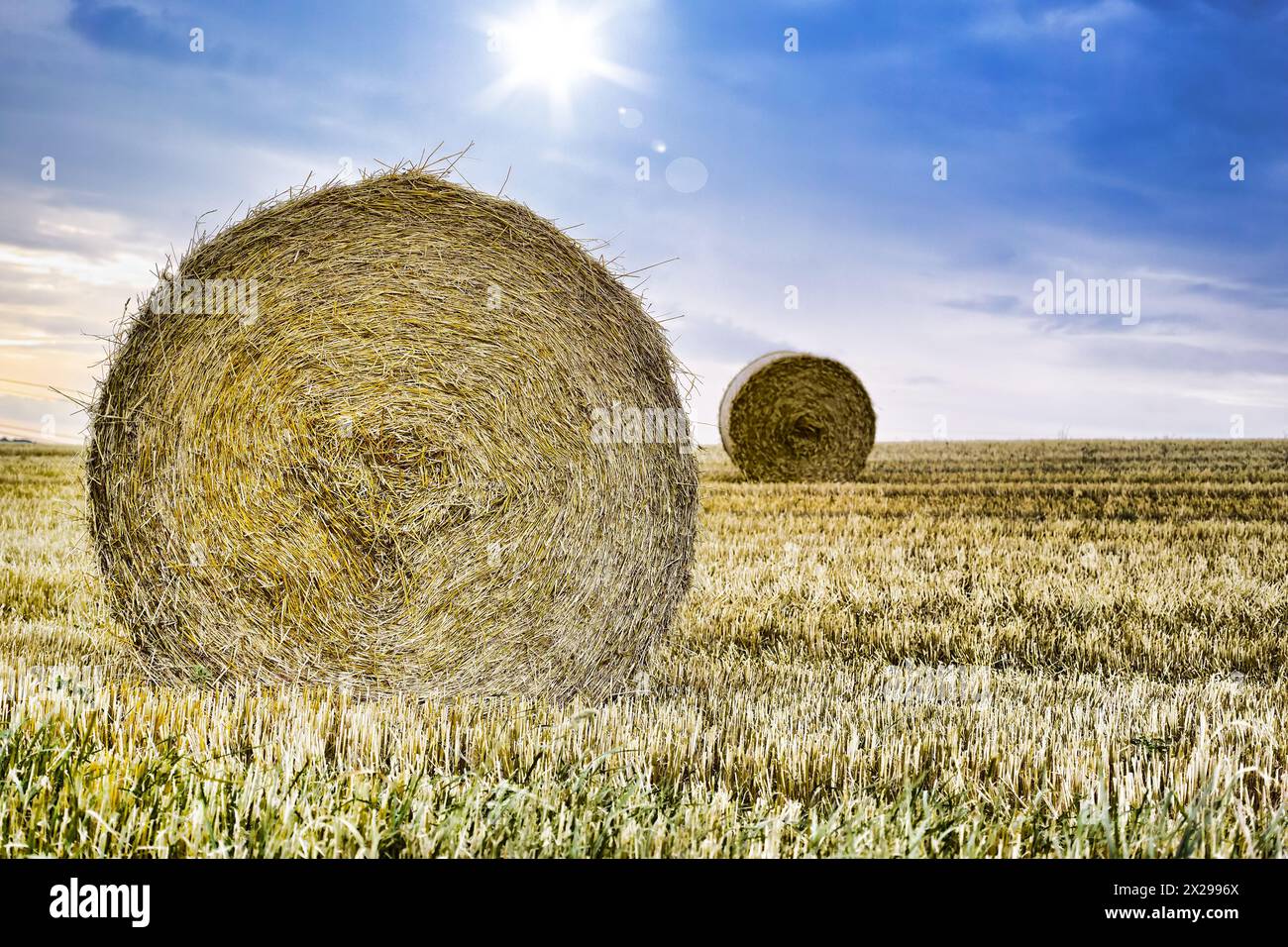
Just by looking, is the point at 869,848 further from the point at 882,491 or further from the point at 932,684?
the point at 882,491

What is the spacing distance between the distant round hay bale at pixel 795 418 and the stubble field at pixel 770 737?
23.1ft

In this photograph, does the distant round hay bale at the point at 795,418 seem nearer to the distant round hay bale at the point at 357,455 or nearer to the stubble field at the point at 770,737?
the stubble field at the point at 770,737

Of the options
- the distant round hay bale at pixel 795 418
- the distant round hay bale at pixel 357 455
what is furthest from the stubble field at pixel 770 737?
the distant round hay bale at pixel 795 418

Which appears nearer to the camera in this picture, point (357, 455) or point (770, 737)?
point (770, 737)

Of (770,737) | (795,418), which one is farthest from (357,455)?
(795,418)

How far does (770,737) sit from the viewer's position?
136 inches

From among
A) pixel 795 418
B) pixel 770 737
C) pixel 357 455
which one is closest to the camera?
pixel 770 737

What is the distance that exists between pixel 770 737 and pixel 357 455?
2166 mm

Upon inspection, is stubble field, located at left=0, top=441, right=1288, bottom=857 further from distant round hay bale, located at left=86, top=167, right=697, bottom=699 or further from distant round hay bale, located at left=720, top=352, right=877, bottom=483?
distant round hay bale, located at left=720, top=352, right=877, bottom=483

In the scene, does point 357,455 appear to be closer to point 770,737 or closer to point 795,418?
point 770,737

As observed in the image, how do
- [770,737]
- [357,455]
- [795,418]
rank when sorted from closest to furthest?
[770,737] → [357,455] → [795,418]

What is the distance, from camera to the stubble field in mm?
2555

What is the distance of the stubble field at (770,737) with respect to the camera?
255cm
